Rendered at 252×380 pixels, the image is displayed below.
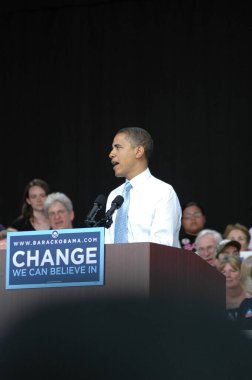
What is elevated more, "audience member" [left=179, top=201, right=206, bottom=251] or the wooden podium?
"audience member" [left=179, top=201, right=206, bottom=251]

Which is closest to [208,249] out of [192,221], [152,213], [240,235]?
[240,235]

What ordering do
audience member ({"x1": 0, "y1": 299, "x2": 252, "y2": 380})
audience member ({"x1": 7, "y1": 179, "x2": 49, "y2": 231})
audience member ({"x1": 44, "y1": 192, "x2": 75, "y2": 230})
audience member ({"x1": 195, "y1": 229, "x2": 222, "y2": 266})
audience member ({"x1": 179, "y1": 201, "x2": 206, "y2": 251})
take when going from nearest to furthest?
audience member ({"x1": 0, "y1": 299, "x2": 252, "y2": 380}), audience member ({"x1": 44, "y1": 192, "x2": 75, "y2": 230}), audience member ({"x1": 195, "y1": 229, "x2": 222, "y2": 266}), audience member ({"x1": 7, "y1": 179, "x2": 49, "y2": 231}), audience member ({"x1": 179, "y1": 201, "x2": 206, "y2": 251})

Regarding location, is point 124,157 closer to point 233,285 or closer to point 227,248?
point 233,285

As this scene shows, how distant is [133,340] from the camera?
1.43 m

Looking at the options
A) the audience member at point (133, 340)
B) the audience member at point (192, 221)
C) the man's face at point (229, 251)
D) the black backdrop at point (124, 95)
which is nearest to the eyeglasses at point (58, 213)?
the man's face at point (229, 251)

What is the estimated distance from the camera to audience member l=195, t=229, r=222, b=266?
637 cm

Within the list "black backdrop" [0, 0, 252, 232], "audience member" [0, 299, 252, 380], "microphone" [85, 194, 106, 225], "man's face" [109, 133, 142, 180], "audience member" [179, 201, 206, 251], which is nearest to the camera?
"audience member" [0, 299, 252, 380]

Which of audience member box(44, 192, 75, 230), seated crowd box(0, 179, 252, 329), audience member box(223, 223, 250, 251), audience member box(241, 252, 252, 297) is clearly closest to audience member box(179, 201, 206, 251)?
seated crowd box(0, 179, 252, 329)

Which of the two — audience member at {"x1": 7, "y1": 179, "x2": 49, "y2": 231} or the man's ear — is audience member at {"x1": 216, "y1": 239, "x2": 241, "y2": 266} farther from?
the man's ear

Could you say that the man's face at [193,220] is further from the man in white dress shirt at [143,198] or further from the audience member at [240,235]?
the man in white dress shirt at [143,198]

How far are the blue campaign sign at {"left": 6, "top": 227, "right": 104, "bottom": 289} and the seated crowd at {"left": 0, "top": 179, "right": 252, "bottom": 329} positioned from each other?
6.85 ft

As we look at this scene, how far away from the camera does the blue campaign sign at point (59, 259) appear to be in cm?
270

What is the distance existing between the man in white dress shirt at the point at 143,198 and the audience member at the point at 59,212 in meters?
2.29

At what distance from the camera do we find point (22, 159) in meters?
9.04
